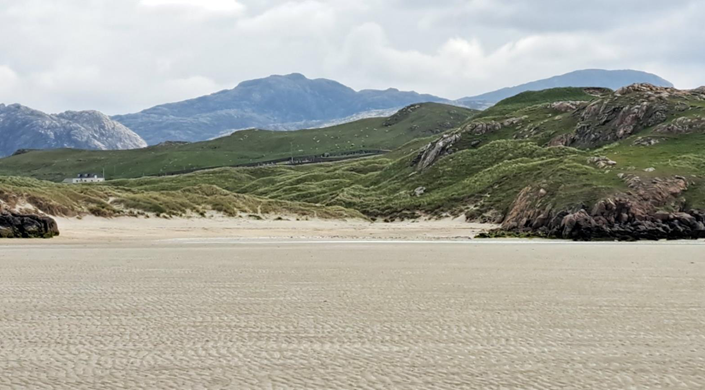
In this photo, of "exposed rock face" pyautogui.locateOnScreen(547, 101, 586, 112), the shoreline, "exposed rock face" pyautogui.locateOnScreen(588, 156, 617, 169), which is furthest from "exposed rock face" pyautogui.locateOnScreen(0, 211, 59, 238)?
A: "exposed rock face" pyautogui.locateOnScreen(547, 101, 586, 112)

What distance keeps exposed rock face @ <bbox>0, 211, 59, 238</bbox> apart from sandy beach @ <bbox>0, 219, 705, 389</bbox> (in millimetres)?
10826

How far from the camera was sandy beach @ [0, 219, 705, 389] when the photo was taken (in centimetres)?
965

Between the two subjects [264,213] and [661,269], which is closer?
[661,269]

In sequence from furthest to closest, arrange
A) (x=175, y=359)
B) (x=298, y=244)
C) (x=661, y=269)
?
(x=298, y=244), (x=661, y=269), (x=175, y=359)

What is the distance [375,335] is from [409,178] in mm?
69318

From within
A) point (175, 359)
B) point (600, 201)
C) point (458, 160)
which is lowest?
point (175, 359)

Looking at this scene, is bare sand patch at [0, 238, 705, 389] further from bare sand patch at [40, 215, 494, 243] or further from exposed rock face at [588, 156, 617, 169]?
exposed rock face at [588, 156, 617, 169]

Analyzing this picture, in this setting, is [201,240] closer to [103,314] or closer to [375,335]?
[103,314]

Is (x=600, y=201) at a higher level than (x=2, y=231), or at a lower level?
higher

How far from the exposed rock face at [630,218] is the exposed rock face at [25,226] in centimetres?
2880

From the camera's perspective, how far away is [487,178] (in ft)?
207

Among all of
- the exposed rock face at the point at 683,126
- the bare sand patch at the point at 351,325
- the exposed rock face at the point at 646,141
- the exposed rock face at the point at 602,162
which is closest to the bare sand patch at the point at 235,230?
the exposed rock face at the point at 602,162

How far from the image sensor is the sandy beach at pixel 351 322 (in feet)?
31.7

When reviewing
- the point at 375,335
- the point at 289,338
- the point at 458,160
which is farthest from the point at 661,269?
the point at 458,160
